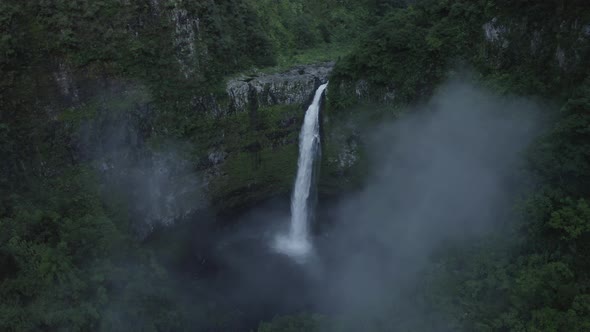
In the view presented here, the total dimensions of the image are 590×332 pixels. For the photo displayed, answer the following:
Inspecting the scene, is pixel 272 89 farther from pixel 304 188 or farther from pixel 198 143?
pixel 304 188

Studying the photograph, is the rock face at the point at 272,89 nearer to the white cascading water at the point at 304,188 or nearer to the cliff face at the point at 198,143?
the cliff face at the point at 198,143

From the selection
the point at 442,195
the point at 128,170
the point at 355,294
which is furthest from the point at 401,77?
the point at 128,170

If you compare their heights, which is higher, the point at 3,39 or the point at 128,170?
the point at 3,39

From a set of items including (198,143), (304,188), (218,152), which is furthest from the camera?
(304,188)

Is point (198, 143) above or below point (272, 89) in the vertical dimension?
below

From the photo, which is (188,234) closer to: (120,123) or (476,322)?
(120,123)

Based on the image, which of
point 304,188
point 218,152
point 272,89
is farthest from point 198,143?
point 304,188
